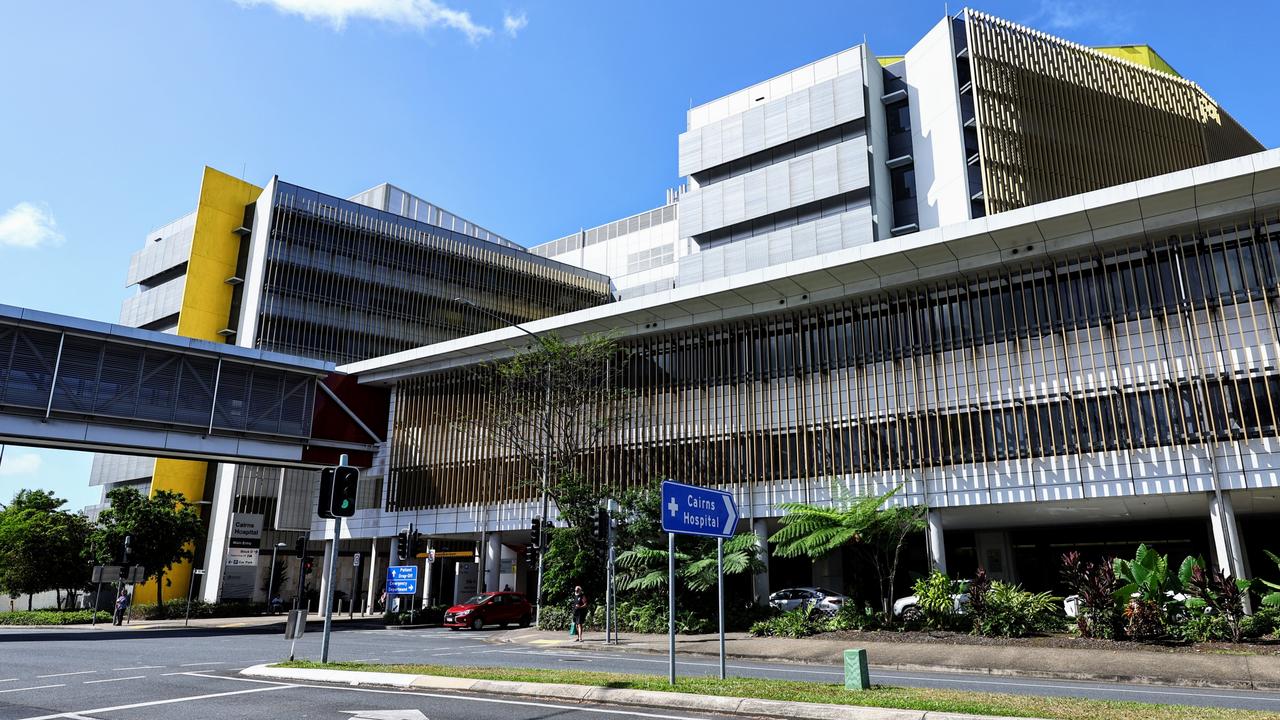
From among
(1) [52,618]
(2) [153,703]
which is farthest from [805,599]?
(1) [52,618]

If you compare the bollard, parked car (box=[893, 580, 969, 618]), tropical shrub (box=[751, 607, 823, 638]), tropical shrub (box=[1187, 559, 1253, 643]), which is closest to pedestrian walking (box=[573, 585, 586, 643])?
tropical shrub (box=[751, 607, 823, 638])

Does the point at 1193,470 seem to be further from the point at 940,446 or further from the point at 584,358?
the point at 584,358

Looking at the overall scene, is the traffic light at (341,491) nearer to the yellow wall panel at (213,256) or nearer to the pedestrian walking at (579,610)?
the pedestrian walking at (579,610)

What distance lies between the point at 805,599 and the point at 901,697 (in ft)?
62.1

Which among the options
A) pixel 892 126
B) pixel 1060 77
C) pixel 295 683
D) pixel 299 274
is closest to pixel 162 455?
pixel 299 274

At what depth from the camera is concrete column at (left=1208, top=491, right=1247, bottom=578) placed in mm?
22766

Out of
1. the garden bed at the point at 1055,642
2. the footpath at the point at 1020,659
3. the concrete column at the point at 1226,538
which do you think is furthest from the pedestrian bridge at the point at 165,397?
the concrete column at the point at 1226,538

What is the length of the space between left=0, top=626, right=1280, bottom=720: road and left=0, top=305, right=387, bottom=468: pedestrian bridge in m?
10.6

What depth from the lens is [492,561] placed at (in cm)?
4041

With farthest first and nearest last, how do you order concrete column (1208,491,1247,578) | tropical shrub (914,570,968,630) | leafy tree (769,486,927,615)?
leafy tree (769,486,927,615) < concrete column (1208,491,1247,578) < tropical shrub (914,570,968,630)

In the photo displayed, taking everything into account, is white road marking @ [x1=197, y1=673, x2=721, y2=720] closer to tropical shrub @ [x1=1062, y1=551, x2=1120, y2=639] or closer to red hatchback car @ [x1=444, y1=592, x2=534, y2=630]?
tropical shrub @ [x1=1062, y1=551, x2=1120, y2=639]

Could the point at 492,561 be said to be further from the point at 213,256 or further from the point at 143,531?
the point at 213,256

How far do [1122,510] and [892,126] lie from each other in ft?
109

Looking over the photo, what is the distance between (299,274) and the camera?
198ft
